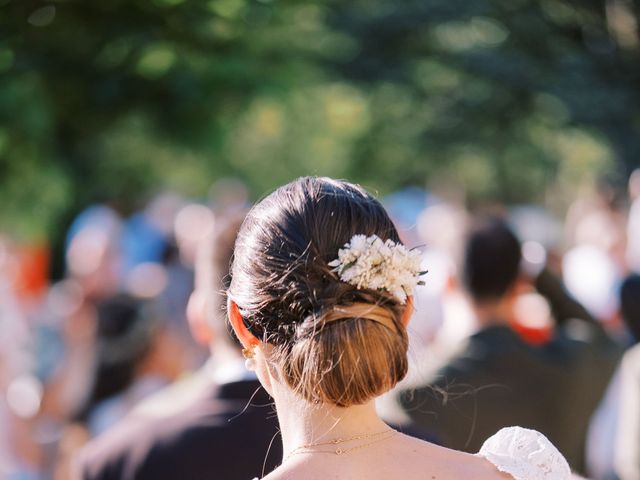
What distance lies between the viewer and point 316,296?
6.57 ft

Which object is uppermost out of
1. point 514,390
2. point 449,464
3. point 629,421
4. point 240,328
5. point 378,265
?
point 378,265

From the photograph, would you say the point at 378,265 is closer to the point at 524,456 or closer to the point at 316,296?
the point at 316,296

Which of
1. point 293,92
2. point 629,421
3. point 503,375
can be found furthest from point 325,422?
point 293,92

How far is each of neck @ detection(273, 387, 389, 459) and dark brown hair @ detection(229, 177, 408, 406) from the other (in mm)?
29

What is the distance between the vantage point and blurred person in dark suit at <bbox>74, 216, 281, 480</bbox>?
297cm

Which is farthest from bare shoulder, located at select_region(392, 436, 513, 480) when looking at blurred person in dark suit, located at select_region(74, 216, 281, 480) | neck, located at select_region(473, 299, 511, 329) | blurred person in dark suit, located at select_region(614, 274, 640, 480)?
blurred person in dark suit, located at select_region(614, 274, 640, 480)

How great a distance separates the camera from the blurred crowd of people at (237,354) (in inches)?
122

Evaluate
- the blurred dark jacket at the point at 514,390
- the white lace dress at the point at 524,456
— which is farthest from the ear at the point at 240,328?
the blurred dark jacket at the point at 514,390

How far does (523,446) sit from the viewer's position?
2.08 meters

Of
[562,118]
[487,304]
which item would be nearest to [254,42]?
[487,304]

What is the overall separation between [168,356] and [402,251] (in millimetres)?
4112

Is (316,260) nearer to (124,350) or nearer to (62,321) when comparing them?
(124,350)

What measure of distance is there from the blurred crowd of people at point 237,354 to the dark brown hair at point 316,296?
1.14 feet

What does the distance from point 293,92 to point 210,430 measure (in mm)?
4682
